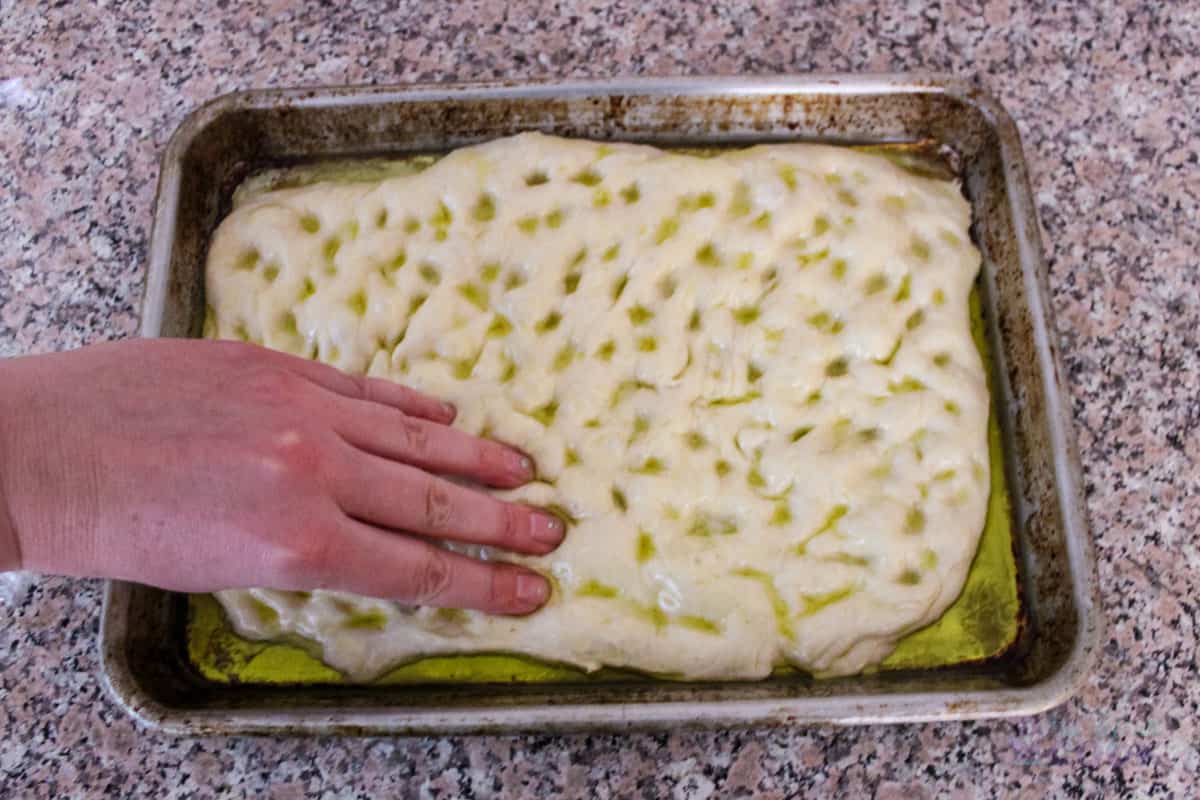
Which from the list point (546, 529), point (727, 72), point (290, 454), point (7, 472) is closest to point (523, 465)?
point (546, 529)

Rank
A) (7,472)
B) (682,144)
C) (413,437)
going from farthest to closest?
(682,144)
(413,437)
(7,472)

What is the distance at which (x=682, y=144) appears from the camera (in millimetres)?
943

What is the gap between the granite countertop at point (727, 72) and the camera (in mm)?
761

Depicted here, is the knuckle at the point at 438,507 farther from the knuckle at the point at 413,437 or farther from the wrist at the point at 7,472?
the wrist at the point at 7,472

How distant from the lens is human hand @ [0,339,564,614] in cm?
61

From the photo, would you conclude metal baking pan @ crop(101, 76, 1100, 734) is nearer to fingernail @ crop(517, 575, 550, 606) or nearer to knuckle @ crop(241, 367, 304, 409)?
fingernail @ crop(517, 575, 550, 606)

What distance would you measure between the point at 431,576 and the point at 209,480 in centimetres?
16

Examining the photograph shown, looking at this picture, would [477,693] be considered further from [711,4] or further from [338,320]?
[711,4]

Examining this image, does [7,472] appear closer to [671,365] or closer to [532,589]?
[532,589]

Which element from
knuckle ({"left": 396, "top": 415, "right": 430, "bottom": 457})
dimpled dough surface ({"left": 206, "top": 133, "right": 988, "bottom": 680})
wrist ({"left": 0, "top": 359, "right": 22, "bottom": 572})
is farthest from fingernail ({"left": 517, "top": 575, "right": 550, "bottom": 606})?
wrist ({"left": 0, "top": 359, "right": 22, "bottom": 572})


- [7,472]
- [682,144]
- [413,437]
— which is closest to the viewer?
[7,472]

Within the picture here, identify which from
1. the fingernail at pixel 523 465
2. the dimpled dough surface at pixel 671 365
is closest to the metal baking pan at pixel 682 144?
the dimpled dough surface at pixel 671 365

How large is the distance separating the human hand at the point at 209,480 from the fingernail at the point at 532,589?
47 millimetres

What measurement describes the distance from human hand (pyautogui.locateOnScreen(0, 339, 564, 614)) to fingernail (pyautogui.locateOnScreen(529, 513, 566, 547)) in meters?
0.06
